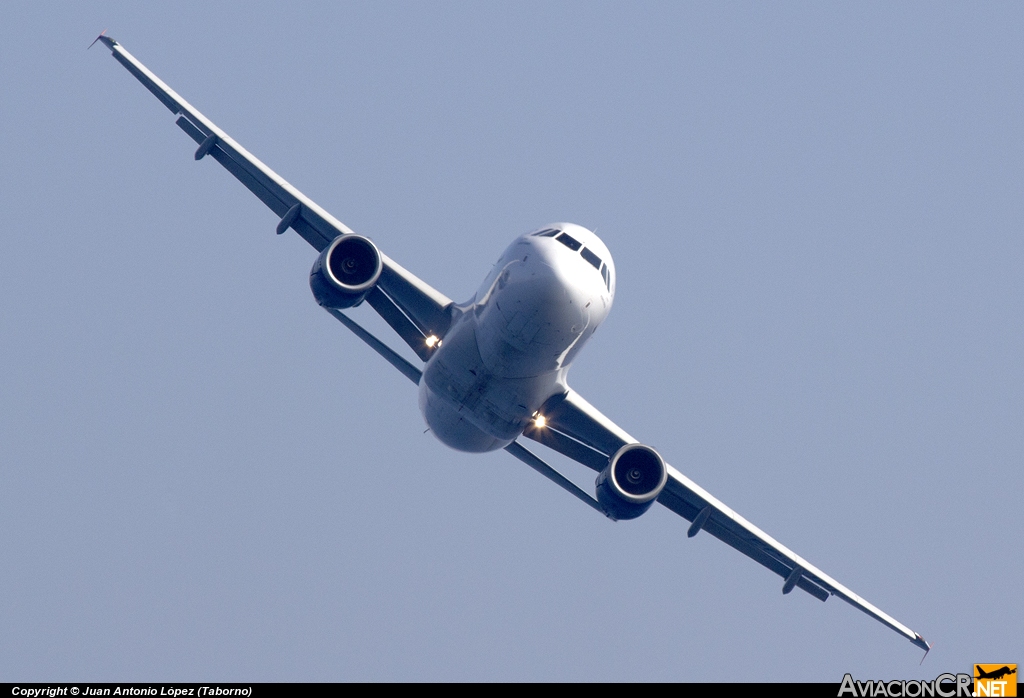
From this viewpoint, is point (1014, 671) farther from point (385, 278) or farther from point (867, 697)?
point (385, 278)

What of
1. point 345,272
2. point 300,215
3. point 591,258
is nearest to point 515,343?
point 591,258

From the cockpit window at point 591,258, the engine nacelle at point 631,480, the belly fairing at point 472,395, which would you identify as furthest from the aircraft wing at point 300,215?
the engine nacelle at point 631,480

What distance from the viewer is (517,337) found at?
31688 millimetres

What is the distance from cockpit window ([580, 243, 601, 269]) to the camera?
→ 104ft

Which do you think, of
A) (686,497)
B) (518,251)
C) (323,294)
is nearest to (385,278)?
(323,294)

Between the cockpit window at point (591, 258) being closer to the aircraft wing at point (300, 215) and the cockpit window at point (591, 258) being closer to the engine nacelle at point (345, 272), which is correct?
the aircraft wing at point (300, 215)

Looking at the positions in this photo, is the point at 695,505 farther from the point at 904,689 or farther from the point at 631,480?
the point at 904,689

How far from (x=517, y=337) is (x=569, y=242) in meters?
2.45

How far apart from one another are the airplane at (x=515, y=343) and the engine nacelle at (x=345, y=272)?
3 centimetres

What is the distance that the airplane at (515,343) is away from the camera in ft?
103

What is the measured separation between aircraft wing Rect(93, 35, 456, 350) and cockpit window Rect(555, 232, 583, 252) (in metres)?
4.50

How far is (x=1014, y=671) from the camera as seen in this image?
3219 centimetres

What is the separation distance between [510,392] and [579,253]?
13.7 feet

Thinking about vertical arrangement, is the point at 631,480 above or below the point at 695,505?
below
